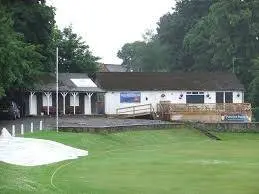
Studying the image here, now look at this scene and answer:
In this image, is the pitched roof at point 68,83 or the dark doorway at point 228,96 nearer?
the pitched roof at point 68,83

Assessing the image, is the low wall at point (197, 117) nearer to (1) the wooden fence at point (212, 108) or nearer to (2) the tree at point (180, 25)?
(1) the wooden fence at point (212, 108)

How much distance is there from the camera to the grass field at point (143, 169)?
1891cm

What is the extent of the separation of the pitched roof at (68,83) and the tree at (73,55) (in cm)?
794

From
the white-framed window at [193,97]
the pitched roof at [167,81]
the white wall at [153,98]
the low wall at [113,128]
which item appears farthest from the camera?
the white-framed window at [193,97]

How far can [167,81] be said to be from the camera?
6481 cm

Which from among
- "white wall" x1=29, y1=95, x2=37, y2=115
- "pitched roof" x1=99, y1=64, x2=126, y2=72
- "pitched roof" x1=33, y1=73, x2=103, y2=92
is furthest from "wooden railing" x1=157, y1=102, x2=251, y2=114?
"pitched roof" x1=99, y1=64, x2=126, y2=72

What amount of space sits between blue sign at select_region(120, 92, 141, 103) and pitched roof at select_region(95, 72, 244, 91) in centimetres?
53

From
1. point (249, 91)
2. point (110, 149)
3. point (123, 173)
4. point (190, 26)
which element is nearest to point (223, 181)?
point (123, 173)

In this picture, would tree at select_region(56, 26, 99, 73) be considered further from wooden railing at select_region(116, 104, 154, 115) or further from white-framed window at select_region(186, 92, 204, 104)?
white-framed window at select_region(186, 92, 204, 104)

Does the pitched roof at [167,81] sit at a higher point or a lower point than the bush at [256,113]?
higher

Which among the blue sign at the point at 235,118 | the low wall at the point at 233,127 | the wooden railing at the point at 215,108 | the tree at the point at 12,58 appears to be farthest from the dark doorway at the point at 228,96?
the tree at the point at 12,58

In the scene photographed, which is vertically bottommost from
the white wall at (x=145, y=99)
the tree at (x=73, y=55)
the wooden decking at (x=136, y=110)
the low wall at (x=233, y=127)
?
the low wall at (x=233, y=127)

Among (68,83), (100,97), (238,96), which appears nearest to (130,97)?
(100,97)

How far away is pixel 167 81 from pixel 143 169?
40.4 meters
